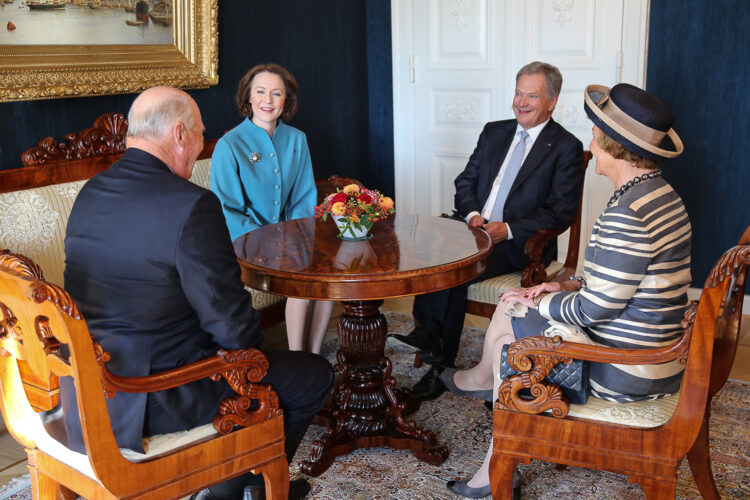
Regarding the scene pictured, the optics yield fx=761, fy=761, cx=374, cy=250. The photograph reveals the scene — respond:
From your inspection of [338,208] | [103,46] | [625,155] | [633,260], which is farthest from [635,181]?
[103,46]

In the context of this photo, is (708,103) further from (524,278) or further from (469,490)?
(469,490)

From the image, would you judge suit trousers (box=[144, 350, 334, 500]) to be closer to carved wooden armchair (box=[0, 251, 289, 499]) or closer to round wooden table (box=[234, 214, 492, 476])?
carved wooden armchair (box=[0, 251, 289, 499])

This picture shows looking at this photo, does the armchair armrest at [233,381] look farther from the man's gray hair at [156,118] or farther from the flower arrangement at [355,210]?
the flower arrangement at [355,210]

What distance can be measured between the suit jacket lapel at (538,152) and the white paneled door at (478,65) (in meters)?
1.24

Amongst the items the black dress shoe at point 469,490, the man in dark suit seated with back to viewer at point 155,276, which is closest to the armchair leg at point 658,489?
the black dress shoe at point 469,490

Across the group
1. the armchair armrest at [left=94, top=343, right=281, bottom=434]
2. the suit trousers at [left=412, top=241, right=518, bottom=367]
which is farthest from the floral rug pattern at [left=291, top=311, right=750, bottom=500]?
the armchair armrest at [left=94, top=343, right=281, bottom=434]

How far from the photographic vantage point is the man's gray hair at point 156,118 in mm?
2070

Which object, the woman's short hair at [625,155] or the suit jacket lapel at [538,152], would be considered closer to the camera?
the woman's short hair at [625,155]

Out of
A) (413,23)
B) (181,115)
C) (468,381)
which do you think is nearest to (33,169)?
(181,115)

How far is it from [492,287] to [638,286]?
137 cm

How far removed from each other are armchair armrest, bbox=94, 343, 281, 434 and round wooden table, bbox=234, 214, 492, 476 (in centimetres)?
46

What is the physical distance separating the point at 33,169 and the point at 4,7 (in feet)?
2.34

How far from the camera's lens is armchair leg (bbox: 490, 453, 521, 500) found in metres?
2.24

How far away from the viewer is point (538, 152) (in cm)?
373
